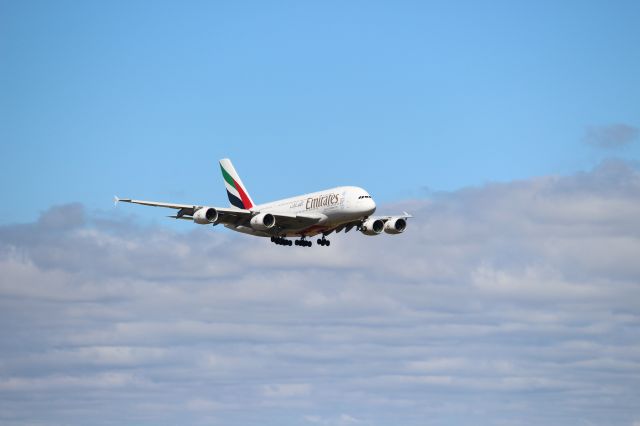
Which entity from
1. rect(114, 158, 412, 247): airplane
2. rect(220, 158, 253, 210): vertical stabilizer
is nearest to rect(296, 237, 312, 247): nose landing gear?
rect(114, 158, 412, 247): airplane

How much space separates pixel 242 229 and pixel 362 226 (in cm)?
1214

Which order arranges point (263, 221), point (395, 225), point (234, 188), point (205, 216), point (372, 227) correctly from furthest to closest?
point (234, 188) < point (395, 225) < point (372, 227) < point (263, 221) < point (205, 216)

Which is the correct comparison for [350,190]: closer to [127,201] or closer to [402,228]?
[402,228]

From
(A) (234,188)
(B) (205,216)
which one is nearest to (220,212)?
(B) (205,216)

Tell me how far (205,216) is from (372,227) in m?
15.5

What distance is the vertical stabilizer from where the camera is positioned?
126 metres

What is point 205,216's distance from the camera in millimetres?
104188

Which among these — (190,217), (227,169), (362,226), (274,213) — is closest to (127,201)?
(190,217)

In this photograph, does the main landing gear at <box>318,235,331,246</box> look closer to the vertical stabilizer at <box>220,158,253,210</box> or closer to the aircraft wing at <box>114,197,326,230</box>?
the aircraft wing at <box>114,197,326,230</box>

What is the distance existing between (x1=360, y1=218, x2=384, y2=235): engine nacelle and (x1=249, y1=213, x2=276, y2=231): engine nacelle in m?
8.39

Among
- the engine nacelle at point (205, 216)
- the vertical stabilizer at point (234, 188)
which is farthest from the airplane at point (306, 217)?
the vertical stabilizer at point (234, 188)

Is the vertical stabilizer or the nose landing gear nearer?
the nose landing gear

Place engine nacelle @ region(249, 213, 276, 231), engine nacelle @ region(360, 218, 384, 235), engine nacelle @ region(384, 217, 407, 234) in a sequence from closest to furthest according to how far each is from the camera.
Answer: engine nacelle @ region(249, 213, 276, 231) < engine nacelle @ region(360, 218, 384, 235) < engine nacelle @ region(384, 217, 407, 234)

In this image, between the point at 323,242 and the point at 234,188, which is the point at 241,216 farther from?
the point at 234,188
